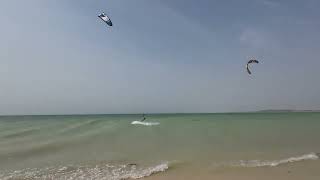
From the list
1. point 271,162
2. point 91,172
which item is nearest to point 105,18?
point 91,172

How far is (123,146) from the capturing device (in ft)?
64.8

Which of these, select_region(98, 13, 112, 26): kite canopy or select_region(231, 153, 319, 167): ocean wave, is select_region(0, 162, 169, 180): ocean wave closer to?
select_region(231, 153, 319, 167): ocean wave

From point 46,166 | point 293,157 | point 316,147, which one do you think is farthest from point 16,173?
point 316,147

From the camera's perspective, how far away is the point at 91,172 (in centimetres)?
1269

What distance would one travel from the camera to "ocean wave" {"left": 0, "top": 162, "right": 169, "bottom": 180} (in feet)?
39.3

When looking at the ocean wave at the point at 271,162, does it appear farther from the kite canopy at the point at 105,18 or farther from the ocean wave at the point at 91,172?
the kite canopy at the point at 105,18

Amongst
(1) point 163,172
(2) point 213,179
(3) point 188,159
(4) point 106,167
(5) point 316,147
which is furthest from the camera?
(5) point 316,147

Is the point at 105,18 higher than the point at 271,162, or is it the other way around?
the point at 105,18

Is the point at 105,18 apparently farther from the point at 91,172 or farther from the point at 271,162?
the point at 271,162

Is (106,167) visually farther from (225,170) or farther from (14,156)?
(14,156)

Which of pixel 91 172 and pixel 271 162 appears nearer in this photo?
pixel 91 172

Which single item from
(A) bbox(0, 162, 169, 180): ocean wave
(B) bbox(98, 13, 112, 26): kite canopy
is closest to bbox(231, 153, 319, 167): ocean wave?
(A) bbox(0, 162, 169, 180): ocean wave

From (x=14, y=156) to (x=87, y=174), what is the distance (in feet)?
19.8

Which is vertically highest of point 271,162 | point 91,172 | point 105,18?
point 105,18
